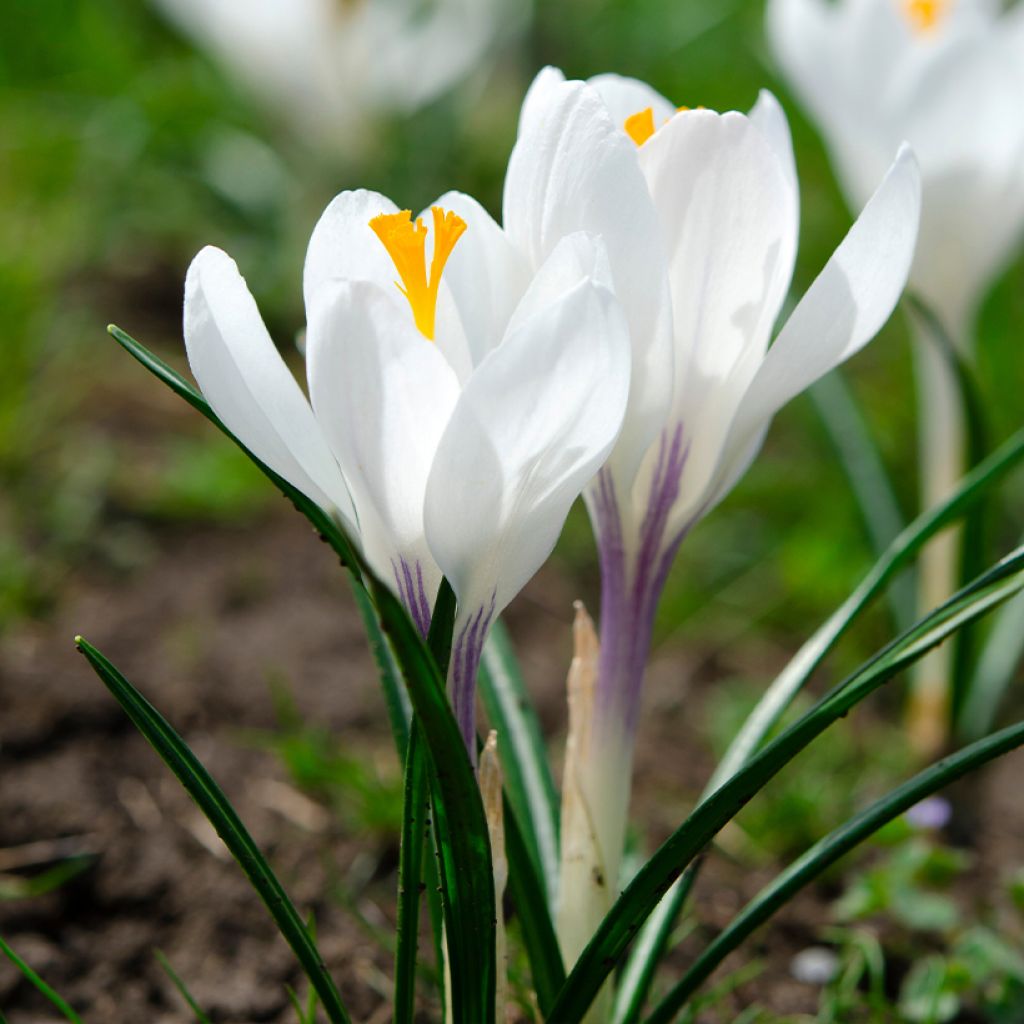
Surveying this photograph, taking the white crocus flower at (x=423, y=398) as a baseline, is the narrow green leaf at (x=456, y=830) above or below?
below

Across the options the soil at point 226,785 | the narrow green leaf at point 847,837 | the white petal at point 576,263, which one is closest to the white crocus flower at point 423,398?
the white petal at point 576,263

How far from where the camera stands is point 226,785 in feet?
4.97

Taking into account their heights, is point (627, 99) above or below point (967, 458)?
above

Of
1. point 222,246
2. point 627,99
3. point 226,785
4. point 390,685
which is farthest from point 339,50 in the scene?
point 390,685

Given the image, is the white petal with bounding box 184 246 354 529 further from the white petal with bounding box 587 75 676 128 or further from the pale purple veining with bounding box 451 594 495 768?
the white petal with bounding box 587 75 676 128

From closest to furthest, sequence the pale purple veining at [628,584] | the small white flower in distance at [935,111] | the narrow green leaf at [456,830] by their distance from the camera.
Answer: the narrow green leaf at [456,830] → the pale purple veining at [628,584] → the small white flower in distance at [935,111]

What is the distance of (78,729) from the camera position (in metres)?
1.57

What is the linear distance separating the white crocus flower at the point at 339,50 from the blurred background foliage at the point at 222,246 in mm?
48

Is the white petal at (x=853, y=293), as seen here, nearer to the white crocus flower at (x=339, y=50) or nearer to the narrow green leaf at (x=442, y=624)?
the narrow green leaf at (x=442, y=624)

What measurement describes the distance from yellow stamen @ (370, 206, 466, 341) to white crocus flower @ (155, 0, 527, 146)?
2252 millimetres

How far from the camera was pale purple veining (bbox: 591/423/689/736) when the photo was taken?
2.80 feet

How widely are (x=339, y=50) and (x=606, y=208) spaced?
2299 millimetres

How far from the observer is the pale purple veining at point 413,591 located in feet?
2.49

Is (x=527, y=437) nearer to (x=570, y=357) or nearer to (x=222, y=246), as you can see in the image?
(x=570, y=357)
